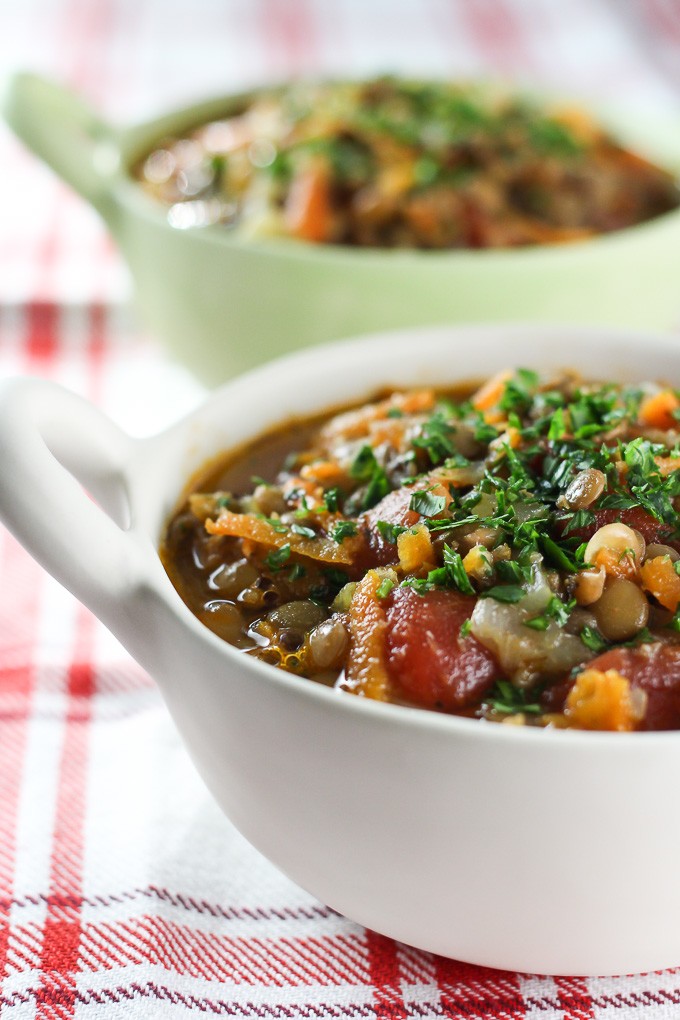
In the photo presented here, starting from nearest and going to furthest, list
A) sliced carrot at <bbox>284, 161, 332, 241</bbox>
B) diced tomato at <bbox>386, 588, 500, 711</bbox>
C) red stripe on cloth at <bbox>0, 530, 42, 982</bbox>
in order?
diced tomato at <bbox>386, 588, 500, 711</bbox> < red stripe on cloth at <bbox>0, 530, 42, 982</bbox> < sliced carrot at <bbox>284, 161, 332, 241</bbox>

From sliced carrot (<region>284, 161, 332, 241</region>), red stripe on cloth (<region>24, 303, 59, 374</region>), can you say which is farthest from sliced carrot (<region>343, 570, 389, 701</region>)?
red stripe on cloth (<region>24, 303, 59, 374</region>)

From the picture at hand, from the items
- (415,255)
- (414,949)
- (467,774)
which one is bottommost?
(414,949)

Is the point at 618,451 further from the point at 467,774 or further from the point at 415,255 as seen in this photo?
the point at 415,255

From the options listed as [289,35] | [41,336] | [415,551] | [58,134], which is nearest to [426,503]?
[415,551]

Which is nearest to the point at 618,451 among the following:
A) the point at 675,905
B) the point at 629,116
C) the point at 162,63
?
the point at 675,905

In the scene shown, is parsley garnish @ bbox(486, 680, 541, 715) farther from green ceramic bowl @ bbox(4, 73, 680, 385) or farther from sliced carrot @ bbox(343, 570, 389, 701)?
green ceramic bowl @ bbox(4, 73, 680, 385)

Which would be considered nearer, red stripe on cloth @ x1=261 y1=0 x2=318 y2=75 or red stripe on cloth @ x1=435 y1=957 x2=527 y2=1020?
red stripe on cloth @ x1=435 y1=957 x2=527 y2=1020

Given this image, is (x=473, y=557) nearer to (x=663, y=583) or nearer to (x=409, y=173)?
(x=663, y=583)
